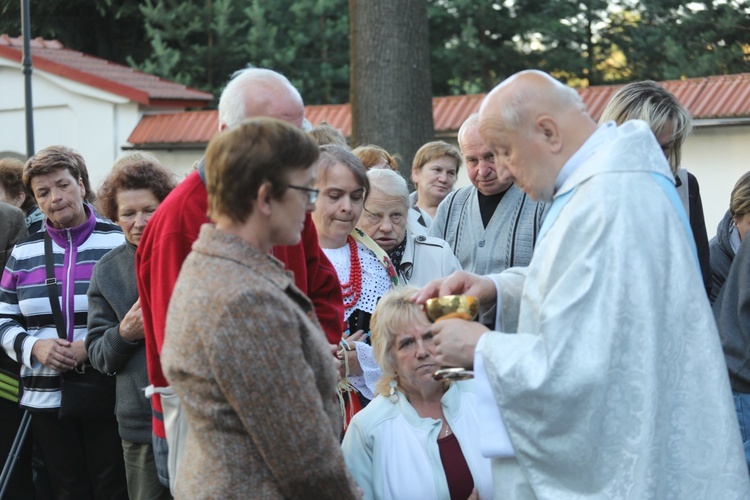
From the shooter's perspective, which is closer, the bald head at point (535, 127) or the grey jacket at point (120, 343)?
the bald head at point (535, 127)

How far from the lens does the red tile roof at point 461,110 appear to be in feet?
33.9

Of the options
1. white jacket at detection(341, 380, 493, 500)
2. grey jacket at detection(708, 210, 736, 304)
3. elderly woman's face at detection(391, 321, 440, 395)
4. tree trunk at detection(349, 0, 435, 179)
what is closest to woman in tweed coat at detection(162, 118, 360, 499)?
white jacket at detection(341, 380, 493, 500)

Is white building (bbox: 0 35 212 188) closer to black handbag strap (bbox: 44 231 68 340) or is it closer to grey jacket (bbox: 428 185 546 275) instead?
black handbag strap (bbox: 44 231 68 340)

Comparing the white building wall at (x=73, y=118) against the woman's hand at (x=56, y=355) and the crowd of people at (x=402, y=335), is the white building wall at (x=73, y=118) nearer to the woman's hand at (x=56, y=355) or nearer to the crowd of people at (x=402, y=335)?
the woman's hand at (x=56, y=355)

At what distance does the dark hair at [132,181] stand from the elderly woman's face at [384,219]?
35.9 inches

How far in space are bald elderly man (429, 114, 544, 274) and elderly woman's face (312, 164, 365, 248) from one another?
648 mm

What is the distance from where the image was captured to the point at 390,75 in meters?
9.40

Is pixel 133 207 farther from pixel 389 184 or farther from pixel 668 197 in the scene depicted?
pixel 668 197

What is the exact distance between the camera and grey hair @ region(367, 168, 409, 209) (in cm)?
489

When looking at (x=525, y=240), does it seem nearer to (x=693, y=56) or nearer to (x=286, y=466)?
(x=286, y=466)

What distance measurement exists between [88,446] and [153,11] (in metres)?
15.6

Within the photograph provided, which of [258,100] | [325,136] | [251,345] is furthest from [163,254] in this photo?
[325,136]

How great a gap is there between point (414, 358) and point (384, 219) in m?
1.11

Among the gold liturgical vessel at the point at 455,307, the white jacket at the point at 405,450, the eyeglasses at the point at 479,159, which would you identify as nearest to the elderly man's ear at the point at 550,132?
the gold liturgical vessel at the point at 455,307
